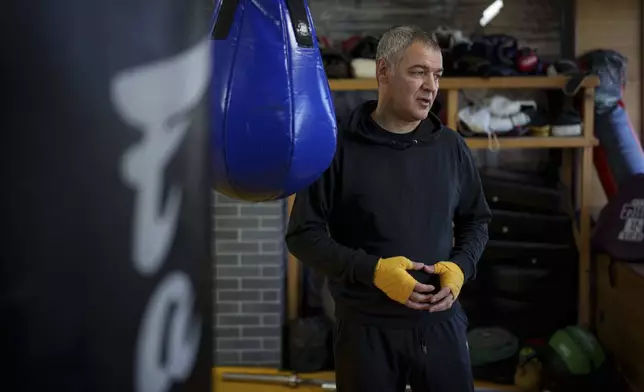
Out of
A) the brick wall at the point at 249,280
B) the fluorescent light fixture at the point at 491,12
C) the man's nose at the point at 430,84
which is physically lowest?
the brick wall at the point at 249,280

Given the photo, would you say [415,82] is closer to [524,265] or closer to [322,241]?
[322,241]

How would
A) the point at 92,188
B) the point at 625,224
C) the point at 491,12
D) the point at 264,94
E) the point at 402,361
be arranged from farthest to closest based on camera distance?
the point at 491,12, the point at 625,224, the point at 402,361, the point at 264,94, the point at 92,188

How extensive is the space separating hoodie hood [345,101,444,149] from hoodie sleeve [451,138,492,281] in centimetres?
11

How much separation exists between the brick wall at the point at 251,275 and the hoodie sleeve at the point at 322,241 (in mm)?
1825

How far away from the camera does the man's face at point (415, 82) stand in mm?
1808

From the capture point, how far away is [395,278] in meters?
1.65

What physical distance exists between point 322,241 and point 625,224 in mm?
2063

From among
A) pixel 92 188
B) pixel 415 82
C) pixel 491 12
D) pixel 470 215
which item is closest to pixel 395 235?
pixel 470 215

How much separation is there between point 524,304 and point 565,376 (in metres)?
0.60

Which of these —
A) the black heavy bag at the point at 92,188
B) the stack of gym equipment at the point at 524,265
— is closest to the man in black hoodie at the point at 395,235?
the black heavy bag at the point at 92,188

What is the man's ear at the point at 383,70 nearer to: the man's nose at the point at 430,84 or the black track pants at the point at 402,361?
the man's nose at the point at 430,84

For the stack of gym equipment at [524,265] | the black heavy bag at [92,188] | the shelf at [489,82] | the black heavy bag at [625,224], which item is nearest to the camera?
the black heavy bag at [92,188]

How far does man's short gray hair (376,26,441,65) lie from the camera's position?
184 cm

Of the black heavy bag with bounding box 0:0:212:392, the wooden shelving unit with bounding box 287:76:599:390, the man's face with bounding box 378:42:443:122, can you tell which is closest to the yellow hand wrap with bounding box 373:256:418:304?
the man's face with bounding box 378:42:443:122
